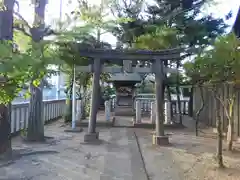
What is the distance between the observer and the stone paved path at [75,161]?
188 inches

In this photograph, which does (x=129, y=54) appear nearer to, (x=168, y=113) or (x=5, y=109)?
(x=5, y=109)

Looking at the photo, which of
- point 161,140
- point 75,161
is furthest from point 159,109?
point 75,161

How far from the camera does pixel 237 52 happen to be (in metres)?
5.25

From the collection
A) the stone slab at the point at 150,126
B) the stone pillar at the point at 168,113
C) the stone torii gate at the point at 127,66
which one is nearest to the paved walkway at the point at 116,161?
the stone torii gate at the point at 127,66

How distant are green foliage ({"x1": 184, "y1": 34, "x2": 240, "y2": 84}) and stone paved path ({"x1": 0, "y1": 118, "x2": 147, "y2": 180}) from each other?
2.07 m

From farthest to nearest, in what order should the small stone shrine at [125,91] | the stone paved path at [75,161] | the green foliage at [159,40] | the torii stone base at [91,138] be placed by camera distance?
the small stone shrine at [125,91] < the green foliage at [159,40] < the torii stone base at [91,138] < the stone paved path at [75,161]

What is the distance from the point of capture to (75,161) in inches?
225

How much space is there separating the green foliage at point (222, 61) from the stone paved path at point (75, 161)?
2.07 meters

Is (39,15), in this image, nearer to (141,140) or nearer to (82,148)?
(82,148)

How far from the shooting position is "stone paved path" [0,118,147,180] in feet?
15.7

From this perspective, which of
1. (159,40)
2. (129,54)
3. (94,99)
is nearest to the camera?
(94,99)

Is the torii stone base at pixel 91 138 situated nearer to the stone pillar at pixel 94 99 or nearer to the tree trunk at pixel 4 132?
the stone pillar at pixel 94 99

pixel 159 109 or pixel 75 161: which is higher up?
pixel 159 109

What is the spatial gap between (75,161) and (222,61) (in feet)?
10.3
